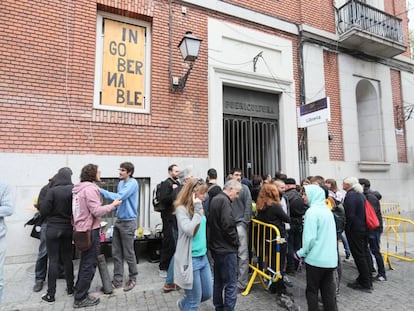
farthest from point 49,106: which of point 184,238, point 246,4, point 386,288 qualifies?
point 386,288

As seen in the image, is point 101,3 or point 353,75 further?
point 353,75

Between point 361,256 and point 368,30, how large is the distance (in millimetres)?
8510

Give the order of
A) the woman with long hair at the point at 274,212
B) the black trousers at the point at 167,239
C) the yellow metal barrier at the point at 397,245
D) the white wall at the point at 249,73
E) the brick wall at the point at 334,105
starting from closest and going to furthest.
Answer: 1. the woman with long hair at the point at 274,212
2. the black trousers at the point at 167,239
3. the yellow metal barrier at the point at 397,245
4. the white wall at the point at 249,73
5. the brick wall at the point at 334,105

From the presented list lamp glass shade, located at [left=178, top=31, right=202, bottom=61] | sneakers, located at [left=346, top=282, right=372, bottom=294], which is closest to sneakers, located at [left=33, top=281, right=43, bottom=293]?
sneakers, located at [left=346, top=282, right=372, bottom=294]

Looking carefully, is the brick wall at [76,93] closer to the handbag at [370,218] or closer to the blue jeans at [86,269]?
the blue jeans at [86,269]

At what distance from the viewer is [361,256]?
4.50m

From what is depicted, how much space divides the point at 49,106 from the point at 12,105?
0.63m

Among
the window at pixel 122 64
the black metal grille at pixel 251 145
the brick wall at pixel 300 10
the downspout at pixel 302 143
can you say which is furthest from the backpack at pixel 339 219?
the brick wall at pixel 300 10

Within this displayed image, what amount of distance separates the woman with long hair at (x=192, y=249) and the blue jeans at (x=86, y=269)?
1.53 metres

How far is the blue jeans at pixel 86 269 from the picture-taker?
12.5 ft

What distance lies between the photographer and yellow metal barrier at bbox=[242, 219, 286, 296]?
13.0ft

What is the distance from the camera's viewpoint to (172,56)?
6930mm

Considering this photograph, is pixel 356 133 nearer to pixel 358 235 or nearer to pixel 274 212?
pixel 358 235

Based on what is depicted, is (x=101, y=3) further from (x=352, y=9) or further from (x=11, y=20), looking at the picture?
(x=352, y=9)
